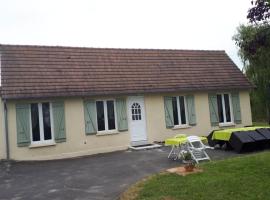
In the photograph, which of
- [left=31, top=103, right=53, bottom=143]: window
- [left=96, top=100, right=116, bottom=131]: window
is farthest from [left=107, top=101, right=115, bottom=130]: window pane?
[left=31, top=103, right=53, bottom=143]: window

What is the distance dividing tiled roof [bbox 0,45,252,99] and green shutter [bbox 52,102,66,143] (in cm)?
56

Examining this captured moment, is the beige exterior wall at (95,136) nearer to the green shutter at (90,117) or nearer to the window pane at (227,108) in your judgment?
the green shutter at (90,117)

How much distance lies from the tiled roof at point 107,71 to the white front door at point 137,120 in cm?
64

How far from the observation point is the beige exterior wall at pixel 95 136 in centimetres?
1565

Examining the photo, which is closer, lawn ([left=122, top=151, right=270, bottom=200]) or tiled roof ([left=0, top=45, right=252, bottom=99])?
lawn ([left=122, top=151, right=270, bottom=200])

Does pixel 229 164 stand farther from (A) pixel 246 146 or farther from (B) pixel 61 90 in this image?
(B) pixel 61 90

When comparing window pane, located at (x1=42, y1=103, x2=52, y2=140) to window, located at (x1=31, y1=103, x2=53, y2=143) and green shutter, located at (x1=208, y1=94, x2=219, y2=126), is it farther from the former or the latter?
green shutter, located at (x1=208, y1=94, x2=219, y2=126)

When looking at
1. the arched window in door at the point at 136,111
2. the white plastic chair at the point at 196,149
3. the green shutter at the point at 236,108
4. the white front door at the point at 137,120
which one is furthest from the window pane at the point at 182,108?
the white plastic chair at the point at 196,149

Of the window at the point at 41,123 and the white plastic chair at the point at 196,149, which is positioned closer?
the white plastic chair at the point at 196,149

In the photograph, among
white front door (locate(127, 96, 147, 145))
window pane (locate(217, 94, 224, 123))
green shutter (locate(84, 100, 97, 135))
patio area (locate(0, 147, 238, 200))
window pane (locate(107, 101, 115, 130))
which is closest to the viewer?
patio area (locate(0, 147, 238, 200))

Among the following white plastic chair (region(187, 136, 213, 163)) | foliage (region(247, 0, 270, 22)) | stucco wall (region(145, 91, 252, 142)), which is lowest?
white plastic chair (region(187, 136, 213, 163))

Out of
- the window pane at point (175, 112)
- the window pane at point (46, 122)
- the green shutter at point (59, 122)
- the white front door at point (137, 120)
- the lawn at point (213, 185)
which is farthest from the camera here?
the window pane at point (175, 112)

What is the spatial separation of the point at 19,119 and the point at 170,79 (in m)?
7.83

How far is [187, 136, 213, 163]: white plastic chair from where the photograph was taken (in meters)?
12.8
